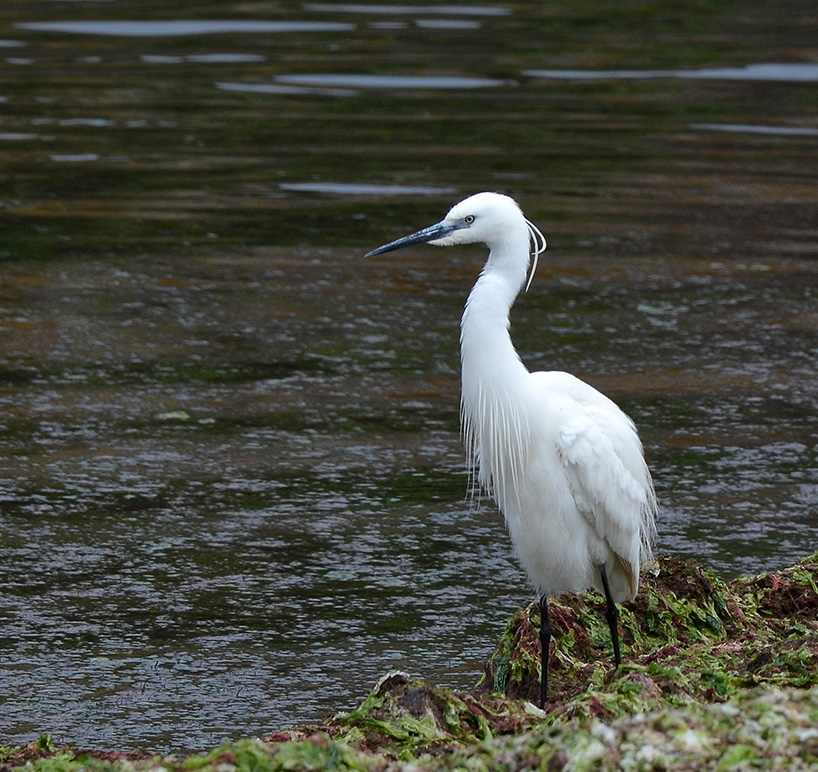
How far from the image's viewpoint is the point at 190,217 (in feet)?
35.0

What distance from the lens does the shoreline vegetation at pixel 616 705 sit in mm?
3303

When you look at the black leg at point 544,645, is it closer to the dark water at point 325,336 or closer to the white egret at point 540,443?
the white egret at point 540,443

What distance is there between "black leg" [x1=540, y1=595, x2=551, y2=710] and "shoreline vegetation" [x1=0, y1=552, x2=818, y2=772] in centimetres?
6

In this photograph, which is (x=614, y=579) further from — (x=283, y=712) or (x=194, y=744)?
(x=194, y=744)

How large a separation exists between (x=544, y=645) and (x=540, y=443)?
633mm

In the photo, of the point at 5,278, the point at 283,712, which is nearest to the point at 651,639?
the point at 283,712

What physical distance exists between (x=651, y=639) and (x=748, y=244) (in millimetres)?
5651

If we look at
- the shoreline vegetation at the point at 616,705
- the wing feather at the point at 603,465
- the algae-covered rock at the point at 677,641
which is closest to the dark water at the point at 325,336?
the algae-covered rock at the point at 677,641

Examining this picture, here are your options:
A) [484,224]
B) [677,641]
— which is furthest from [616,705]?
[484,224]

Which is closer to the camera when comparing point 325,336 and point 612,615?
point 612,615

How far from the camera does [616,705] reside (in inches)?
152

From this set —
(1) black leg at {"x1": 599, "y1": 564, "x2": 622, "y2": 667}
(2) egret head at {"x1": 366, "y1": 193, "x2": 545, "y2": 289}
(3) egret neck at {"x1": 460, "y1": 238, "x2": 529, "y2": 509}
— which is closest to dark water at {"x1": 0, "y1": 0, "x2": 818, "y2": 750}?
(1) black leg at {"x1": 599, "y1": 564, "x2": 622, "y2": 667}

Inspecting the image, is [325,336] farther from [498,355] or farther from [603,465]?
[603,465]

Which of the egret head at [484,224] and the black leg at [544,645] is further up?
the egret head at [484,224]
